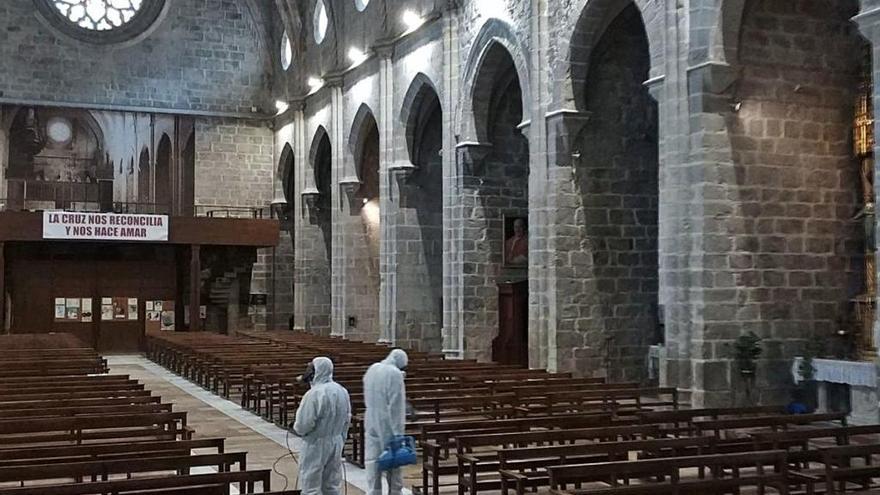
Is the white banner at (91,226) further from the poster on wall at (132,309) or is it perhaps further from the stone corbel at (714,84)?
the stone corbel at (714,84)

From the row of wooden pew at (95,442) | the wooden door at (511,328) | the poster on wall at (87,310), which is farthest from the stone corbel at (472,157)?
the poster on wall at (87,310)

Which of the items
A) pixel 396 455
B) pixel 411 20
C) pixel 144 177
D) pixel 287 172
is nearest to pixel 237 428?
pixel 396 455

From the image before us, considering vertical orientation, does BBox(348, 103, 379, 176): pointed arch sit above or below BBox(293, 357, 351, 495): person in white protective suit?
above

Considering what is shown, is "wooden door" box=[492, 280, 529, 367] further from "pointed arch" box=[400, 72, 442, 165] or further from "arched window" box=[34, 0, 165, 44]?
"arched window" box=[34, 0, 165, 44]

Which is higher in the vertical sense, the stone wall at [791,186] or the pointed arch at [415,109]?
the pointed arch at [415,109]

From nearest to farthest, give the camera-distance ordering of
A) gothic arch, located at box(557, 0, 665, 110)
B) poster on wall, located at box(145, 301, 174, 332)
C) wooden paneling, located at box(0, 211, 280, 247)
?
gothic arch, located at box(557, 0, 665, 110), wooden paneling, located at box(0, 211, 280, 247), poster on wall, located at box(145, 301, 174, 332)

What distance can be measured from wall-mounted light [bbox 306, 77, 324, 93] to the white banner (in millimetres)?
7063

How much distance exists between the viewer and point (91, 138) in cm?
4094

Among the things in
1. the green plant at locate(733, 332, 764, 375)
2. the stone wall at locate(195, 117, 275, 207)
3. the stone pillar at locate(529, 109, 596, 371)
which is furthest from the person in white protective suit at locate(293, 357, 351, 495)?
the stone wall at locate(195, 117, 275, 207)

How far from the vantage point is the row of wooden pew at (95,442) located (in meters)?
6.70

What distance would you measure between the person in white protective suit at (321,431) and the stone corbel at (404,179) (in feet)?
58.7

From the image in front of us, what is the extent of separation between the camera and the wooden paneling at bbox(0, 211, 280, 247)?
2755 centimetres

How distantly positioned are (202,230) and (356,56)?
Result: 6.98m

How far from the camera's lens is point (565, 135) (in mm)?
17875
